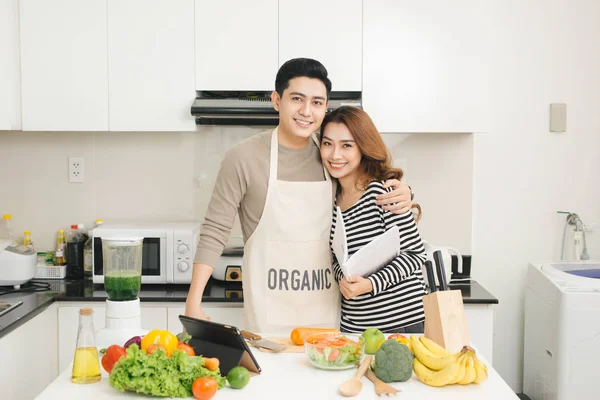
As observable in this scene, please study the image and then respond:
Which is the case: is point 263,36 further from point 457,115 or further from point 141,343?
point 141,343

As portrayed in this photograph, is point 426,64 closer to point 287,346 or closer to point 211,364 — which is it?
point 287,346

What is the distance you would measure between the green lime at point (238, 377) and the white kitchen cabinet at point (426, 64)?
1.66m

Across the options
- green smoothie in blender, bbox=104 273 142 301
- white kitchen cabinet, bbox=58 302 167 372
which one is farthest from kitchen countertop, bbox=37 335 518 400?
white kitchen cabinet, bbox=58 302 167 372

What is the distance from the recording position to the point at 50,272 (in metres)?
3.27

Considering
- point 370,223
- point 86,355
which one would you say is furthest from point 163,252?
point 86,355

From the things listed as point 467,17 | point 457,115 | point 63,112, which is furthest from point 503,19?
point 63,112

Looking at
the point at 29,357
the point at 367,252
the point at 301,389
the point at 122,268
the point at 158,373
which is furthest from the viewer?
the point at 29,357

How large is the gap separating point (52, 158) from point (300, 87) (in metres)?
1.69

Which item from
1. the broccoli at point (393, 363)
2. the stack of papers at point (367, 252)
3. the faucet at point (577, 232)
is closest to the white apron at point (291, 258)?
the stack of papers at point (367, 252)

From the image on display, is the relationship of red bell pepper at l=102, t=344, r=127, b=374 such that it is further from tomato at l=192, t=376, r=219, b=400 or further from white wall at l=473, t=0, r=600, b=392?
white wall at l=473, t=0, r=600, b=392

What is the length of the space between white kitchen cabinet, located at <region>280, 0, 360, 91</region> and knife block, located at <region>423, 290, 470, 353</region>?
4.84 feet

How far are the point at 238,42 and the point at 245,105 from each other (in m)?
0.27

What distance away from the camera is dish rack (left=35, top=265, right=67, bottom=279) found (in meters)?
3.26

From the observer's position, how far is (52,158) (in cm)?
343
